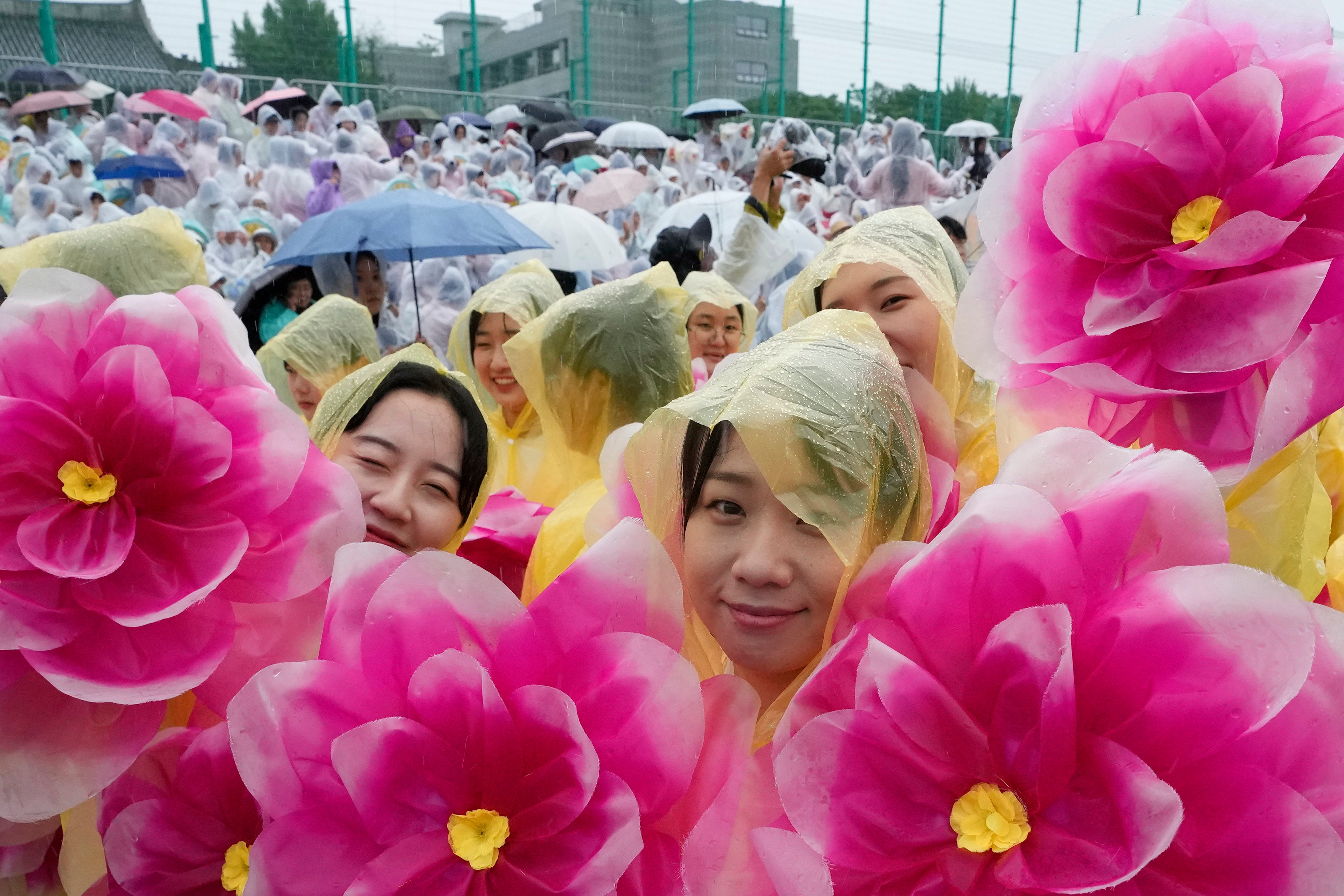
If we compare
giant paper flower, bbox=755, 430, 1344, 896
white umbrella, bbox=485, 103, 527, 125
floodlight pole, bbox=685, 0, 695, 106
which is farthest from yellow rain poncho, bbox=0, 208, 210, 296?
floodlight pole, bbox=685, 0, 695, 106

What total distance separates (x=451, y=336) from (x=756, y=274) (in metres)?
1.62

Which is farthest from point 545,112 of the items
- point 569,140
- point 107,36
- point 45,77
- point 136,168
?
point 107,36

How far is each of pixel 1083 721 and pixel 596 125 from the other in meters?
16.1

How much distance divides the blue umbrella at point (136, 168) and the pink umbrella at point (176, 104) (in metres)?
1.28

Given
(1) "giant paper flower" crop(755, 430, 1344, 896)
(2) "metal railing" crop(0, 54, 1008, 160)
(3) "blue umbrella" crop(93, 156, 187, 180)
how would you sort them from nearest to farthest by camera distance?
(1) "giant paper flower" crop(755, 430, 1344, 896)
(3) "blue umbrella" crop(93, 156, 187, 180)
(2) "metal railing" crop(0, 54, 1008, 160)

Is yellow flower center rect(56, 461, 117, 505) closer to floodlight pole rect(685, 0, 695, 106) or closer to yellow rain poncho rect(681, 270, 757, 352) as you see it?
yellow rain poncho rect(681, 270, 757, 352)

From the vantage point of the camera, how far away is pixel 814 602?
3.28 ft

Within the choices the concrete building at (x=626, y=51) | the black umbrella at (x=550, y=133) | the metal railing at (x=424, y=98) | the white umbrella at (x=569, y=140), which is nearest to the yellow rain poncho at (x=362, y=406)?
the white umbrella at (x=569, y=140)

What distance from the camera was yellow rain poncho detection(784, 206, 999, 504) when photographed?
5.36 ft

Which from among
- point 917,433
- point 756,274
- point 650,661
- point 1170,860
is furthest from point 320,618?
point 756,274

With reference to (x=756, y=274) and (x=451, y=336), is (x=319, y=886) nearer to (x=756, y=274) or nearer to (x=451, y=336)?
(x=451, y=336)

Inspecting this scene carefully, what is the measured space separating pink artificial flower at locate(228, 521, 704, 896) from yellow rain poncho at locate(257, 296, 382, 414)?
213 centimetres

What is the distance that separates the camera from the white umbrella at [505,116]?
Answer: 51.9ft

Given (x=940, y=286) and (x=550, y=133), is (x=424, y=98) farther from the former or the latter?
(x=940, y=286)
